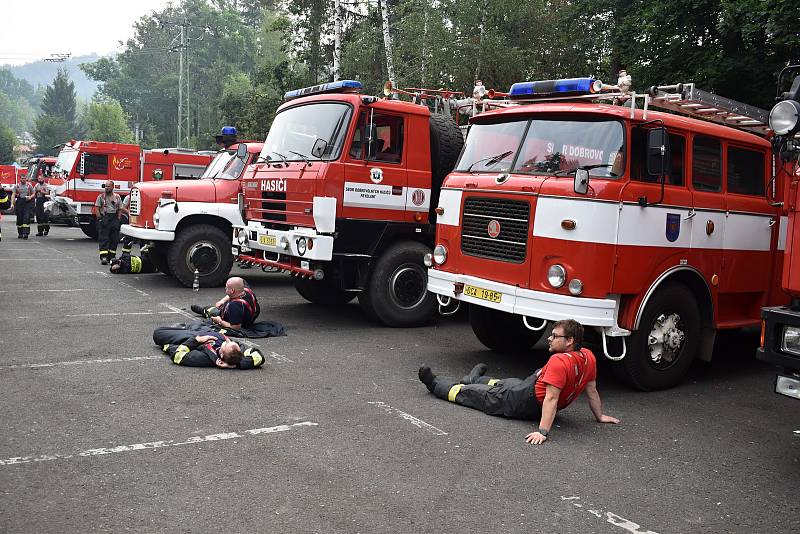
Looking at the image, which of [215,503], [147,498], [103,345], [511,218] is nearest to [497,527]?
[215,503]

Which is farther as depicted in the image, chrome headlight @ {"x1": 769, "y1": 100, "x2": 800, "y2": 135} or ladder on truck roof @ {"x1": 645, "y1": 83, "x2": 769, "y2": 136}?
ladder on truck roof @ {"x1": 645, "y1": 83, "x2": 769, "y2": 136}

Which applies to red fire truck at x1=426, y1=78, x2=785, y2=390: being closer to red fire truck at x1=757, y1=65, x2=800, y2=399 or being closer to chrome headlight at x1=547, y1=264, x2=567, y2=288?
chrome headlight at x1=547, y1=264, x2=567, y2=288

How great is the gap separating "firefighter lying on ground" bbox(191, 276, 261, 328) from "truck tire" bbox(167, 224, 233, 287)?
405cm

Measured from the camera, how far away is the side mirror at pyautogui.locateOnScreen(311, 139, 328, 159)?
32.6ft

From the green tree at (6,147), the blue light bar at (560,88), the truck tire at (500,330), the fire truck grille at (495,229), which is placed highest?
the green tree at (6,147)

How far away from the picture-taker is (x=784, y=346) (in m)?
5.18

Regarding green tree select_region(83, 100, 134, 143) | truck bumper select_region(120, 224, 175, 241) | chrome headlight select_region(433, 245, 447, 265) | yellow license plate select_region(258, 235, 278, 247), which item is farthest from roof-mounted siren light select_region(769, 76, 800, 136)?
green tree select_region(83, 100, 134, 143)

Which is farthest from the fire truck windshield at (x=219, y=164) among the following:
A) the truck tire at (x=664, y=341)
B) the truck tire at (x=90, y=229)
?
the truck tire at (x=90, y=229)

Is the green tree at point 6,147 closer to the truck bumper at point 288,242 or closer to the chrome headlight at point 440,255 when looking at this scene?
the truck bumper at point 288,242

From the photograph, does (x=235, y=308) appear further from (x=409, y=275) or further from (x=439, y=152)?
(x=439, y=152)

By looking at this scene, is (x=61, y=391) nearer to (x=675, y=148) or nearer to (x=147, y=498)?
(x=147, y=498)

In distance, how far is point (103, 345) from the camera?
28.0ft

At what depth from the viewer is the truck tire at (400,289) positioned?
10070mm

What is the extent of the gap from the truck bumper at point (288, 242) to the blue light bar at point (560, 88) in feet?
9.65
